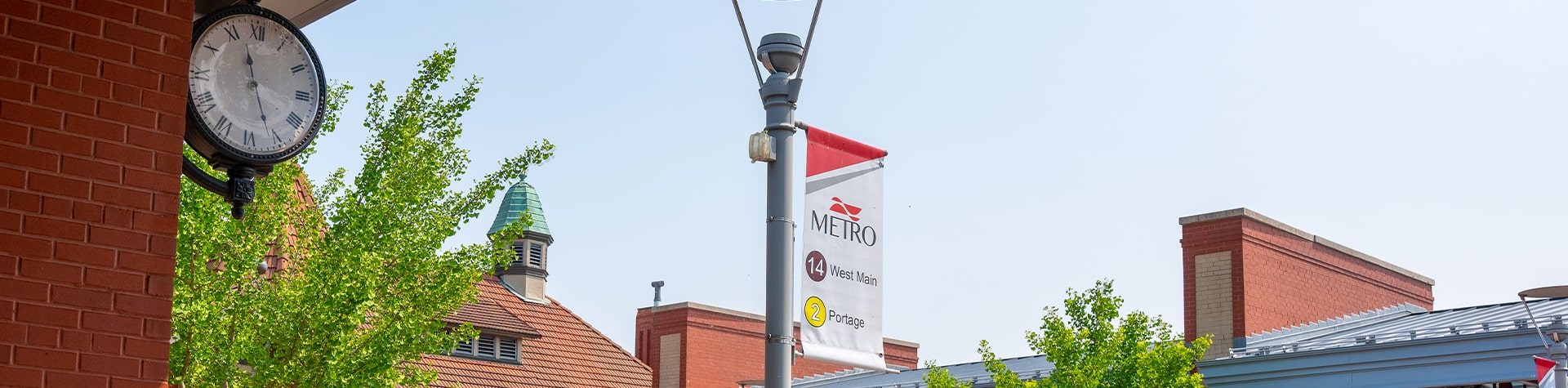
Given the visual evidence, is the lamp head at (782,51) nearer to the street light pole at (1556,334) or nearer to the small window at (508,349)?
the street light pole at (1556,334)

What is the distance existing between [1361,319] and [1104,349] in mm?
7581

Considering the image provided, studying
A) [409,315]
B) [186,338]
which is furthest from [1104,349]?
[186,338]

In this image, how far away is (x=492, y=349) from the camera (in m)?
32.0

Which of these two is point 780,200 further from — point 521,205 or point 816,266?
point 521,205

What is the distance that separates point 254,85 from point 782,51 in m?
2.49

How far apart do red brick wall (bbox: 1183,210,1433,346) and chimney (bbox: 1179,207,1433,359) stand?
13mm

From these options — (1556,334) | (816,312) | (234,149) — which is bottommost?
(816,312)

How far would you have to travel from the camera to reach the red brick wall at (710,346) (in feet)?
106

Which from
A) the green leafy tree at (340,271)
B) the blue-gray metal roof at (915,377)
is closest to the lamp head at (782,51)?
the green leafy tree at (340,271)

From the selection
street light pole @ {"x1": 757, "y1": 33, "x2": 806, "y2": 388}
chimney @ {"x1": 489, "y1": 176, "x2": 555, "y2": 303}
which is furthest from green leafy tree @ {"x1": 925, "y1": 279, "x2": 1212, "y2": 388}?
chimney @ {"x1": 489, "y1": 176, "x2": 555, "y2": 303}

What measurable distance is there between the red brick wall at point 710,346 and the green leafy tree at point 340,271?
17516 mm

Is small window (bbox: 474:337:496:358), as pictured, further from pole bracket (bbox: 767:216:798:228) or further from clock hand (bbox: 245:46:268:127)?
clock hand (bbox: 245:46:268:127)

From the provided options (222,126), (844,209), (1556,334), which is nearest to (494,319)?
(1556,334)

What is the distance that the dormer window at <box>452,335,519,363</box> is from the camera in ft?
103
